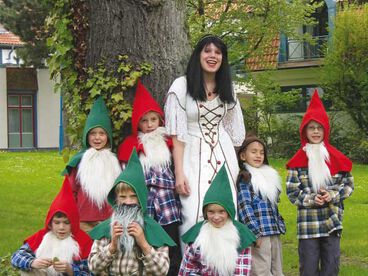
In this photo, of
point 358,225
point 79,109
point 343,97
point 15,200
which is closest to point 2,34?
point 343,97

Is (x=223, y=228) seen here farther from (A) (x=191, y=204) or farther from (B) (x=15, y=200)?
(B) (x=15, y=200)

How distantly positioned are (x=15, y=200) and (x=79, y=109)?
26.5ft

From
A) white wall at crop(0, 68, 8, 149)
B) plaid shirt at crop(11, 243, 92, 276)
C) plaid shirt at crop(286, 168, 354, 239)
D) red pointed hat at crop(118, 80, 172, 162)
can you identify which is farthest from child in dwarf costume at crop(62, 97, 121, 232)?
white wall at crop(0, 68, 8, 149)

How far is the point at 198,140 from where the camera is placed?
553cm

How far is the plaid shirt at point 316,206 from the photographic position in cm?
612

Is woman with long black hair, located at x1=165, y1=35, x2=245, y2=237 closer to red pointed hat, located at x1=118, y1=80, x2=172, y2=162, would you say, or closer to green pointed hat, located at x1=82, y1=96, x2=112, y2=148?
red pointed hat, located at x1=118, y1=80, x2=172, y2=162

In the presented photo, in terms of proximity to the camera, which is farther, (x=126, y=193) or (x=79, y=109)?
(x=79, y=109)

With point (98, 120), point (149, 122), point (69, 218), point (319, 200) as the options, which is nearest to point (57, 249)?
point (69, 218)

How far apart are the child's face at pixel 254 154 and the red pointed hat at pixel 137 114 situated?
78 cm

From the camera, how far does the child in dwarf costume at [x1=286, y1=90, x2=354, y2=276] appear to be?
6102 mm

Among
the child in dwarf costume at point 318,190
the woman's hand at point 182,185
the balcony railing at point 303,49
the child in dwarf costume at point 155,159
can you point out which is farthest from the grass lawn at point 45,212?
the balcony railing at point 303,49

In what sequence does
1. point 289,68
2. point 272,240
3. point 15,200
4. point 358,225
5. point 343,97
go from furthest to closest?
1. point 289,68
2. point 343,97
3. point 15,200
4. point 358,225
5. point 272,240

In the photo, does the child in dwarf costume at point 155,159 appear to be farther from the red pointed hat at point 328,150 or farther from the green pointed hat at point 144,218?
the red pointed hat at point 328,150

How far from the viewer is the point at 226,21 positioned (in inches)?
920
